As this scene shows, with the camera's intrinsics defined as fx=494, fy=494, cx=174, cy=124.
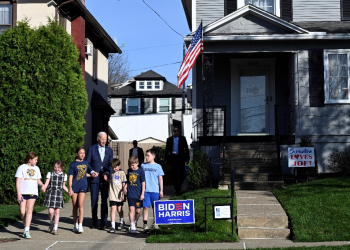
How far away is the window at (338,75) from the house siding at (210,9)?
415 centimetres

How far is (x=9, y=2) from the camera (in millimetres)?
16281

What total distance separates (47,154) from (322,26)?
31.2 ft

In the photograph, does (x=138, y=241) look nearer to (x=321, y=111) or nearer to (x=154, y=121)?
(x=321, y=111)

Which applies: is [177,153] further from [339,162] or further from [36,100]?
[339,162]

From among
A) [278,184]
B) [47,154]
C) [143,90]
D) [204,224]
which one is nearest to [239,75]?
[278,184]

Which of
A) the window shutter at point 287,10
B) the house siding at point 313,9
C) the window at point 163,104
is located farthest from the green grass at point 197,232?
the window at point 163,104

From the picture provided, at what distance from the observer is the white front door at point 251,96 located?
1661 centimetres

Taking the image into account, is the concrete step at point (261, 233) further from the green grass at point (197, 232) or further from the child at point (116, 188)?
the child at point (116, 188)

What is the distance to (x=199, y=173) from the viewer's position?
13078 mm

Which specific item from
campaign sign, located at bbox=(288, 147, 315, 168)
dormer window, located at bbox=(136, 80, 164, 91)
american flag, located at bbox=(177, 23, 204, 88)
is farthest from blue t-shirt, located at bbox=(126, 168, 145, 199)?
dormer window, located at bbox=(136, 80, 164, 91)

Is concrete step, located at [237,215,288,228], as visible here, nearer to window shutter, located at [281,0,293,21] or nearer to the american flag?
the american flag

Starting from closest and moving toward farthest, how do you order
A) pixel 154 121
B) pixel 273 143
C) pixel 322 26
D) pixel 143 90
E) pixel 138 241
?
pixel 138 241
pixel 273 143
pixel 322 26
pixel 154 121
pixel 143 90

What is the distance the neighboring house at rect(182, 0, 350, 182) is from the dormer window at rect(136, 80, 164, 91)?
109 ft

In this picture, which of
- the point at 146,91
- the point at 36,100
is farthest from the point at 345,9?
the point at 146,91
